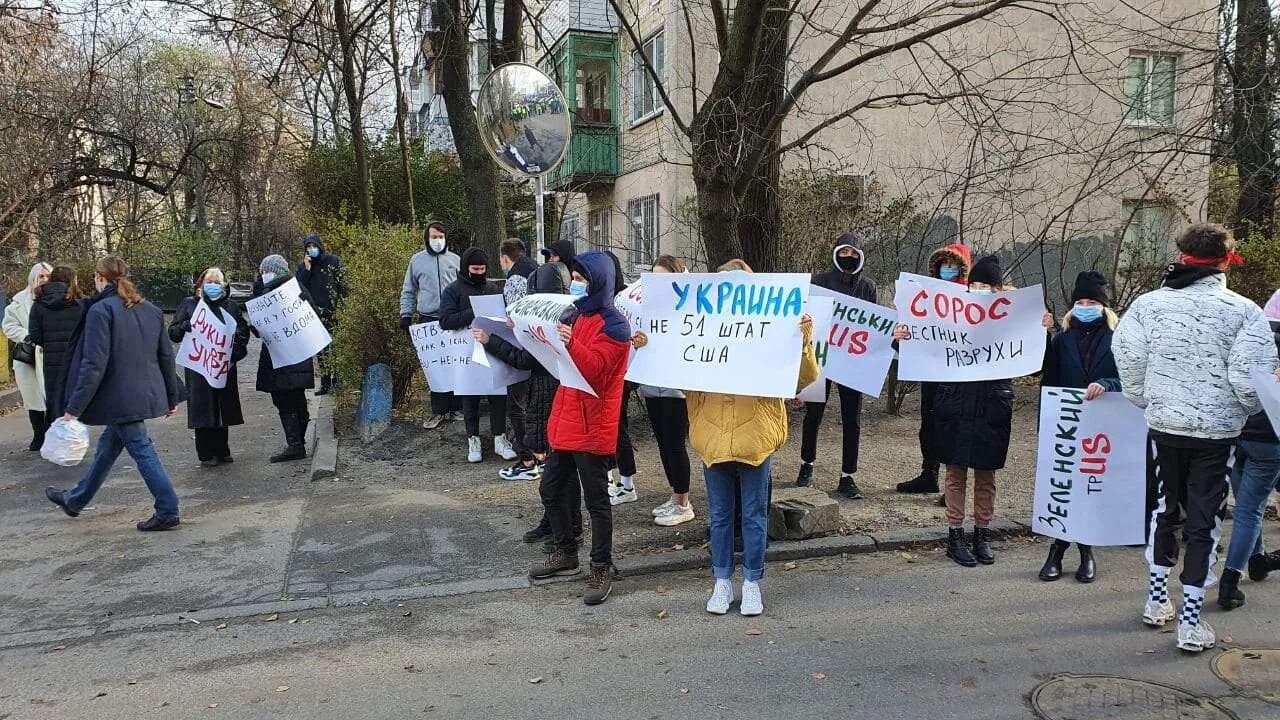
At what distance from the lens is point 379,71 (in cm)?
1878

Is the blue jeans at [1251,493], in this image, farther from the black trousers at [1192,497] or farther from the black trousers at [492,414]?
the black trousers at [492,414]

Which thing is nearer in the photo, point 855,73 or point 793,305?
point 793,305

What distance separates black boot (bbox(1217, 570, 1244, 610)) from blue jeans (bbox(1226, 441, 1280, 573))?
1.9 inches

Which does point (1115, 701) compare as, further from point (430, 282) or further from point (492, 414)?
point (430, 282)

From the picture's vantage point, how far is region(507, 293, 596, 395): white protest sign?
5.03m

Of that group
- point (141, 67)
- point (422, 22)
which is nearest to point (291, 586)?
point (422, 22)

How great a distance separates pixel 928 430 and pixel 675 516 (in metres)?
2.17

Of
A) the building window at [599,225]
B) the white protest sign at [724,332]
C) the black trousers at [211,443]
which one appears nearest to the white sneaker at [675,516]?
the white protest sign at [724,332]

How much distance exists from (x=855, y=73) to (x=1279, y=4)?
7283mm

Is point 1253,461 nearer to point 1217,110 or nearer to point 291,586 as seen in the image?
point 291,586

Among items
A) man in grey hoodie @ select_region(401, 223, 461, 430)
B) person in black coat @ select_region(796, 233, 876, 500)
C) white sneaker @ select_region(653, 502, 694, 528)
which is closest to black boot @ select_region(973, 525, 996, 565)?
person in black coat @ select_region(796, 233, 876, 500)

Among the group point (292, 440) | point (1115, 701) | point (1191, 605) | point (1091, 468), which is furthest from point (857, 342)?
point (292, 440)

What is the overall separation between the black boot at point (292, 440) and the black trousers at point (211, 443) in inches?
18.7

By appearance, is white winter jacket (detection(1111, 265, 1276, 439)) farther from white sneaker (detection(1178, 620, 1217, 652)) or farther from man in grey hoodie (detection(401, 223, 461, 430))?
man in grey hoodie (detection(401, 223, 461, 430))
